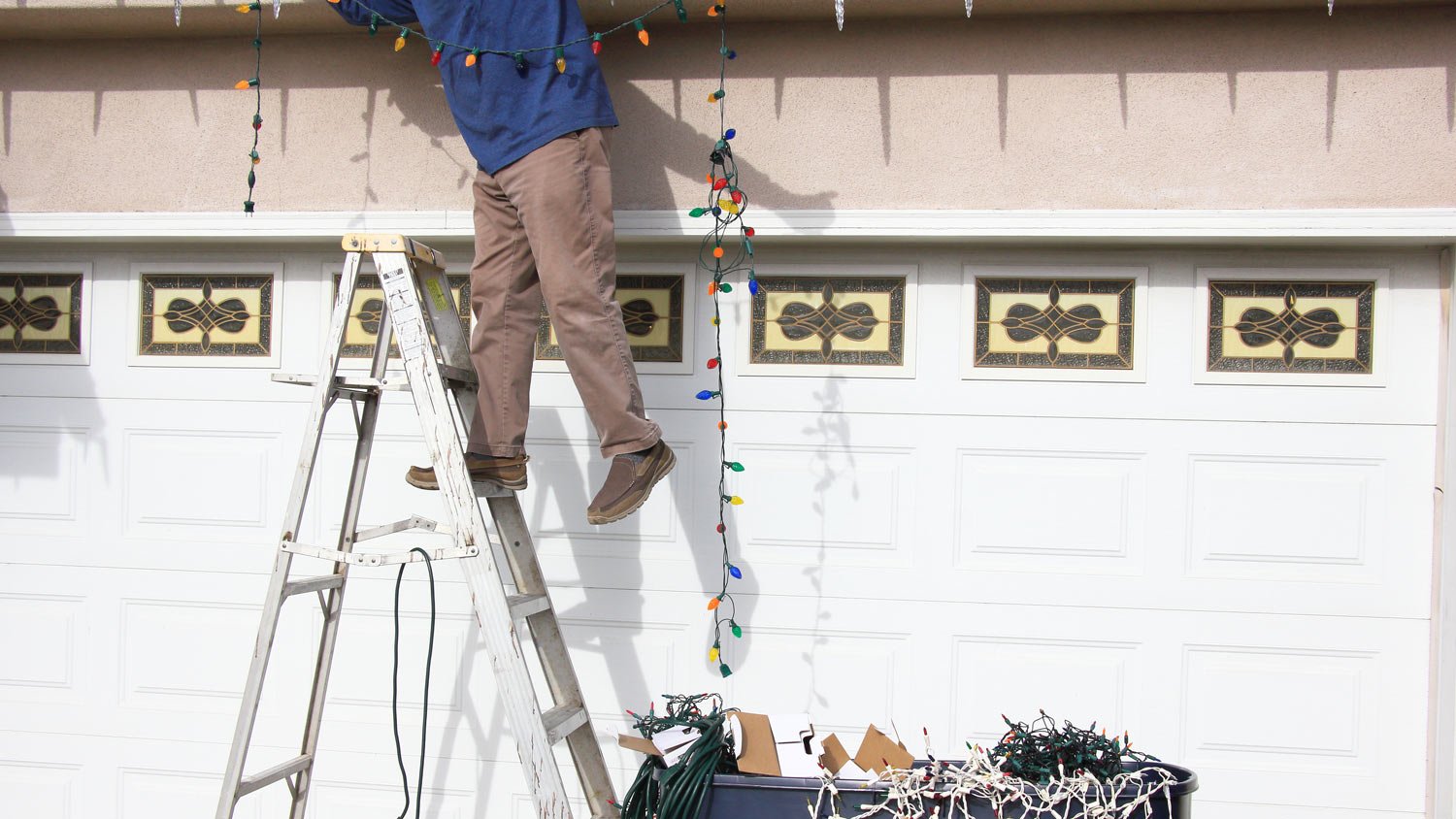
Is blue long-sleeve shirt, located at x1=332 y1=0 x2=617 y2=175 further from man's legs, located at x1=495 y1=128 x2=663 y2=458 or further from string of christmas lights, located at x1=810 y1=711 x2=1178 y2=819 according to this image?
string of christmas lights, located at x1=810 y1=711 x2=1178 y2=819

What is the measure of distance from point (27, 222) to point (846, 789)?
2.59m

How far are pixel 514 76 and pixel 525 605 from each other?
1105 millimetres

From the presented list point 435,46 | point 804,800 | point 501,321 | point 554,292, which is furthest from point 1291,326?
point 435,46

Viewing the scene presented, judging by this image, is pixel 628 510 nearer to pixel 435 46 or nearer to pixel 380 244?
pixel 380 244

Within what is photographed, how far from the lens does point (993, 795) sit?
1.84m

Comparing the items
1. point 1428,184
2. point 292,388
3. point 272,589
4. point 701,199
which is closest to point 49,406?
point 292,388

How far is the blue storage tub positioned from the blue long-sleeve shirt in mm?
1341

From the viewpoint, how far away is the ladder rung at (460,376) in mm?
2191

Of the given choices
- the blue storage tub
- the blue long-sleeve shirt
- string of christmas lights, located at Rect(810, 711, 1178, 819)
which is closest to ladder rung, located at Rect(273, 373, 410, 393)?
the blue long-sleeve shirt

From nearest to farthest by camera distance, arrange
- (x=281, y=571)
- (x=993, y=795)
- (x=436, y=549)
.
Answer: (x=993, y=795), (x=436, y=549), (x=281, y=571)

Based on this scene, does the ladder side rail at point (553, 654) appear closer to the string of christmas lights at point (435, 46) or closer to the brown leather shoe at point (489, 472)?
the brown leather shoe at point (489, 472)

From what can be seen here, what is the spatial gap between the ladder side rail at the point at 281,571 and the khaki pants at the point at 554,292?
28 centimetres

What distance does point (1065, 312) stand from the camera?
261 centimetres

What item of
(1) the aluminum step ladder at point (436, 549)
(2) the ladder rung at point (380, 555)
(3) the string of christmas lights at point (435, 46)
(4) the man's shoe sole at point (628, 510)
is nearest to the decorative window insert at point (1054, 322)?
(4) the man's shoe sole at point (628, 510)
